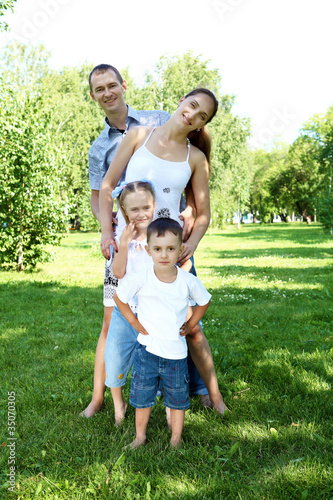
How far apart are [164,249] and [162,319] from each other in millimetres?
463

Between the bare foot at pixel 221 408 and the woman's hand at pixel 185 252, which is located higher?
the woman's hand at pixel 185 252

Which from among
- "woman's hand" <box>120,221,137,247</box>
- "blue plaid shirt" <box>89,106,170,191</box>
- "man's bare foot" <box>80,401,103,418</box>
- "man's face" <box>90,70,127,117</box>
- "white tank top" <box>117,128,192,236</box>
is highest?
"man's face" <box>90,70,127,117</box>

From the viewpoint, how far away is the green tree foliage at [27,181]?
1169 centimetres

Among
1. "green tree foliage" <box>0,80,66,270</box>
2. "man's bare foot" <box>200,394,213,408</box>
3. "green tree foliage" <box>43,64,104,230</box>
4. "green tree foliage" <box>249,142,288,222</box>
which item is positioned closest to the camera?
"man's bare foot" <box>200,394,213,408</box>

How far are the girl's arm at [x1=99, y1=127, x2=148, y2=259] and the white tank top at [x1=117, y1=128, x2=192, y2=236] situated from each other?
0.11 m

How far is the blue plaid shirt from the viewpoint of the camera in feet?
11.5

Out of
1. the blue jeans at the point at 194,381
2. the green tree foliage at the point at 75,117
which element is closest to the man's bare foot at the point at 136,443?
the blue jeans at the point at 194,381

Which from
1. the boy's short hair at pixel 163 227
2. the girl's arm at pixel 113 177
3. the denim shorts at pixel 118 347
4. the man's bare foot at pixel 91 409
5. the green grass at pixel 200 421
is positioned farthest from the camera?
the man's bare foot at pixel 91 409

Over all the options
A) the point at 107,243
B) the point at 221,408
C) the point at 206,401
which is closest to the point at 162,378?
the point at 221,408

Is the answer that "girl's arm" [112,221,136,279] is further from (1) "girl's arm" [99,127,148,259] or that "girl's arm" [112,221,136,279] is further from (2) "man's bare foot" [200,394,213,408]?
(2) "man's bare foot" [200,394,213,408]

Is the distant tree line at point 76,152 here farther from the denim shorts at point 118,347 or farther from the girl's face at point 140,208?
the denim shorts at point 118,347

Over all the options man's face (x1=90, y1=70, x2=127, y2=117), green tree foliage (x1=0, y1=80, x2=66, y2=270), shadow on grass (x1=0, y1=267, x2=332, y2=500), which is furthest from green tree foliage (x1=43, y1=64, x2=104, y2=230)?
man's face (x1=90, y1=70, x2=127, y2=117)

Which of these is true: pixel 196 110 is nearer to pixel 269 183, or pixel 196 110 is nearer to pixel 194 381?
pixel 194 381

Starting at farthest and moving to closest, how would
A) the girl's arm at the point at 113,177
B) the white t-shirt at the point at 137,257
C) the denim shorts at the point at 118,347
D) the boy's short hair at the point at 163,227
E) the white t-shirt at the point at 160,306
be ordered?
the denim shorts at the point at 118,347, the girl's arm at the point at 113,177, the white t-shirt at the point at 137,257, the white t-shirt at the point at 160,306, the boy's short hair at the point at 163,227
